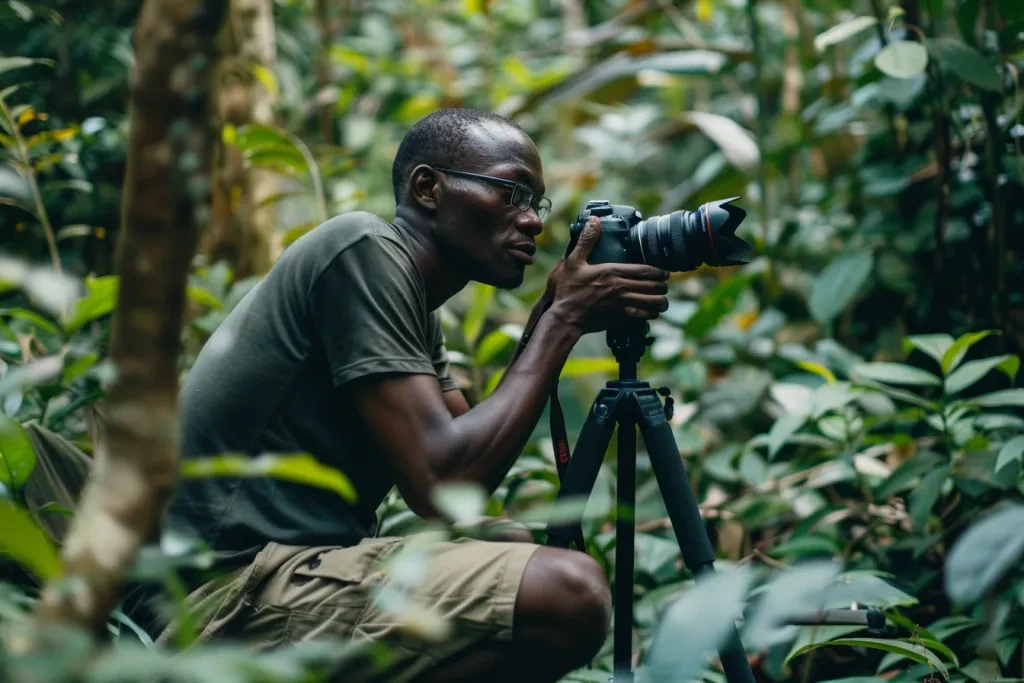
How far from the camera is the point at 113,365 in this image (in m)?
0.93

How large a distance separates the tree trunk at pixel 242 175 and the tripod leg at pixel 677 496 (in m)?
1.89

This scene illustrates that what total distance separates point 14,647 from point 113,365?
10.1 inches

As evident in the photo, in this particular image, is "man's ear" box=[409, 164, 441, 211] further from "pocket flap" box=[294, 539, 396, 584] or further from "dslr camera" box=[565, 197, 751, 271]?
"pocket flap" box=[294, 539, 396, 584]

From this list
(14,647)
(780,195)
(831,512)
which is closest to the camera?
(14,647)

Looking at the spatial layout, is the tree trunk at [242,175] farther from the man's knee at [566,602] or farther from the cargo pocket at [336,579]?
the man's knee at [566,602]

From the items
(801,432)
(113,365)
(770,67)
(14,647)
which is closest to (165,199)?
(113,365)

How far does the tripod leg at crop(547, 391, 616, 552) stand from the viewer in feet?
6.03

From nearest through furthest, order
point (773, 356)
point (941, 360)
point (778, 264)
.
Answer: point (941, 360), point (773, 356), point (778, 264)

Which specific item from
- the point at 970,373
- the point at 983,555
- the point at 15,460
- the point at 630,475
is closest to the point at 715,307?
the point at 970,373

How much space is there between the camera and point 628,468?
1.88 meters

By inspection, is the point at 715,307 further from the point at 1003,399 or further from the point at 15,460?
the point at 15,460

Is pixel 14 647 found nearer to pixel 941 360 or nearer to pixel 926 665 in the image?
pixel 926 665

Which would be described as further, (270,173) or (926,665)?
(270,173)

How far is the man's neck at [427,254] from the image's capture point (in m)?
2.01
